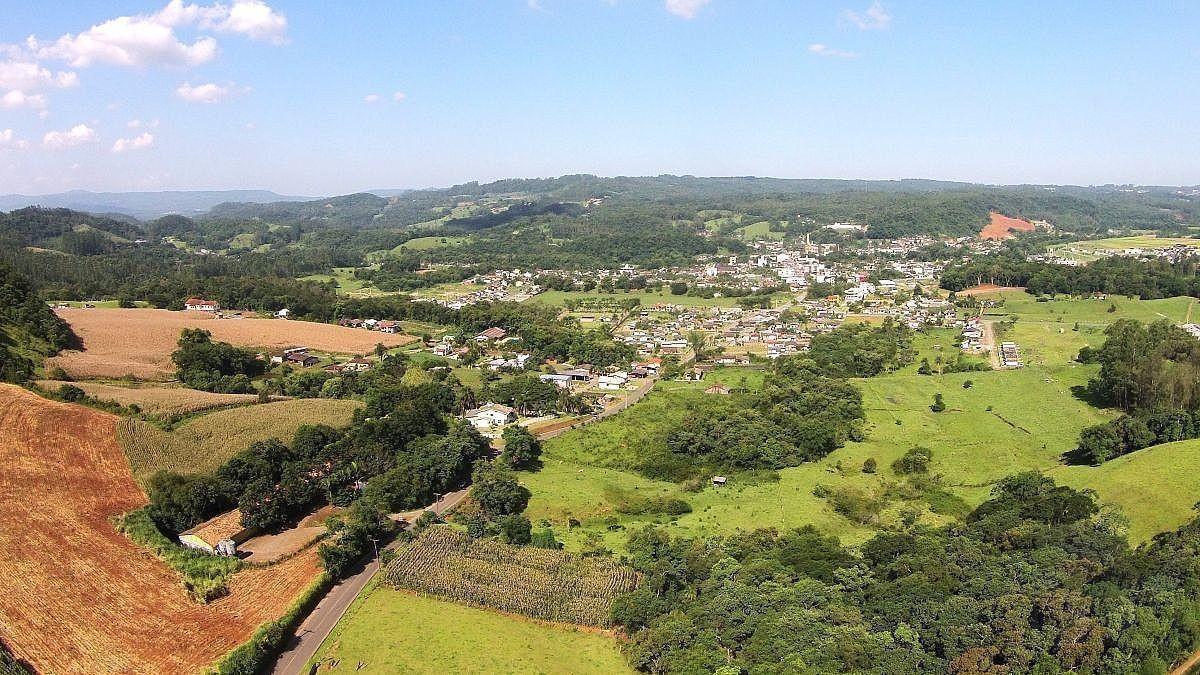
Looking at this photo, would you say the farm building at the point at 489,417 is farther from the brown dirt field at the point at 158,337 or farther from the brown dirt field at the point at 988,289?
the brown dirt field at the point at 988,289

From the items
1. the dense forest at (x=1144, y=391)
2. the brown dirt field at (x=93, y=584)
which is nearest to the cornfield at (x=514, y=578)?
Answer: the brown dirt field at (x=93, y=584)

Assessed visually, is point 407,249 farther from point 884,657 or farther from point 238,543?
point 884,657

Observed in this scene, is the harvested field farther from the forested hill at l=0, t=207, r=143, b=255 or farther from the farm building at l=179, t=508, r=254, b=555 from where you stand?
the forested hill at l=0, t=207, r=143, b=255

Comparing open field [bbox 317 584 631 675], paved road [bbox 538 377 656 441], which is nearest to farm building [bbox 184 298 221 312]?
paved road [bbox 538 377 656 441]

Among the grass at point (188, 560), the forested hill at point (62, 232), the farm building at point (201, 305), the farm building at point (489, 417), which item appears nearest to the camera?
the grass at point (188, 560)

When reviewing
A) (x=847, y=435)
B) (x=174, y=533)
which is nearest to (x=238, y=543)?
(x=174, y=533)

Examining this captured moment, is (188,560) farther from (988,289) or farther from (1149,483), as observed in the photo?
(988,289)
